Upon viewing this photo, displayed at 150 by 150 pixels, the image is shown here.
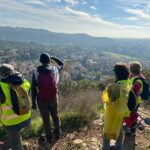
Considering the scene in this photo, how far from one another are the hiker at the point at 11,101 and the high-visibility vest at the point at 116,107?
1.24 meters

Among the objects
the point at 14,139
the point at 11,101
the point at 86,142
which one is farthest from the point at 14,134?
the point at 86,142

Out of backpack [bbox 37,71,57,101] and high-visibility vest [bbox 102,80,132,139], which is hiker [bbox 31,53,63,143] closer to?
backpack [bbox 37,71,57,101]

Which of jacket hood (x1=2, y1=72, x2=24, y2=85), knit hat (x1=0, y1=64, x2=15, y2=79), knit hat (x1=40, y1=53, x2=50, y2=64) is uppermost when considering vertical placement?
knit hat (x1=40, y1=53, x2=50, y2=64)

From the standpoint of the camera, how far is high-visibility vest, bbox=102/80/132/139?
14.4 ft

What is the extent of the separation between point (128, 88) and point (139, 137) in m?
2.56

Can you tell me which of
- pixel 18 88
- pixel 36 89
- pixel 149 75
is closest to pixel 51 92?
pixel 36 89

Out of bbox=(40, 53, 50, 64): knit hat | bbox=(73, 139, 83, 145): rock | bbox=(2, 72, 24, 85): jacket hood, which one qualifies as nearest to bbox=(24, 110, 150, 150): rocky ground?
bbox=(73, 139, 83, 145): rock

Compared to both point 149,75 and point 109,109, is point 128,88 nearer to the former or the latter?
point 109,109

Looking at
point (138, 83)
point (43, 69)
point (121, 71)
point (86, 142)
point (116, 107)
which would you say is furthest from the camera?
point (86, 142)

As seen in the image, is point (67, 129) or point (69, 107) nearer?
point (67, 129)

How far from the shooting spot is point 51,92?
5.85m

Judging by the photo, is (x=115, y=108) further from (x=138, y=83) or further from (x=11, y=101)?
(x=138, y=83)

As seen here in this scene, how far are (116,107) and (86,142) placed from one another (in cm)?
202

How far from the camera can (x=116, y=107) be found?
4.40 meters
